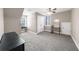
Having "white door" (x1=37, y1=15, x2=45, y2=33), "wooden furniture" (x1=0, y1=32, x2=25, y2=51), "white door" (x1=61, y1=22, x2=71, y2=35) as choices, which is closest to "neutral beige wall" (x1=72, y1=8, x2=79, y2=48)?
"white door" (x1=61, y1=22, x2=71, y2=35)

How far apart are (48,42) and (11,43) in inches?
31.7

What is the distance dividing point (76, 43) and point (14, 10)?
60.4 inches

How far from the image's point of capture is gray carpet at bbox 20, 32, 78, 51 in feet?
6.07

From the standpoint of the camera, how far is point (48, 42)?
196 cm

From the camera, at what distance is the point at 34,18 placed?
7.16ft

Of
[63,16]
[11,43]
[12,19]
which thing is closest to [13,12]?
[12,19]

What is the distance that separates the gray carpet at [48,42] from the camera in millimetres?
1849

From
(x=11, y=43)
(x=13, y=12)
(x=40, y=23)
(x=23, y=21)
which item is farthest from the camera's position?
(x=40, y=23)

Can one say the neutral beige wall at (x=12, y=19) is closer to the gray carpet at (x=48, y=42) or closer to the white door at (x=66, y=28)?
the gray carpet at (x=48, y=42)

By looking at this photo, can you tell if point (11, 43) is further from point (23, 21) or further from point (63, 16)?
point (63, 16)

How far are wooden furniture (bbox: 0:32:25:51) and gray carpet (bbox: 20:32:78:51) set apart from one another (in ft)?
0.46

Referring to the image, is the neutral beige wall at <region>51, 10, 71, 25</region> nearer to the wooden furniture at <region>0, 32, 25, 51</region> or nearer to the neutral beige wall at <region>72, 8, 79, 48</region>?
the neutral beige wall at <region>72, 8, 79, 48</region>
